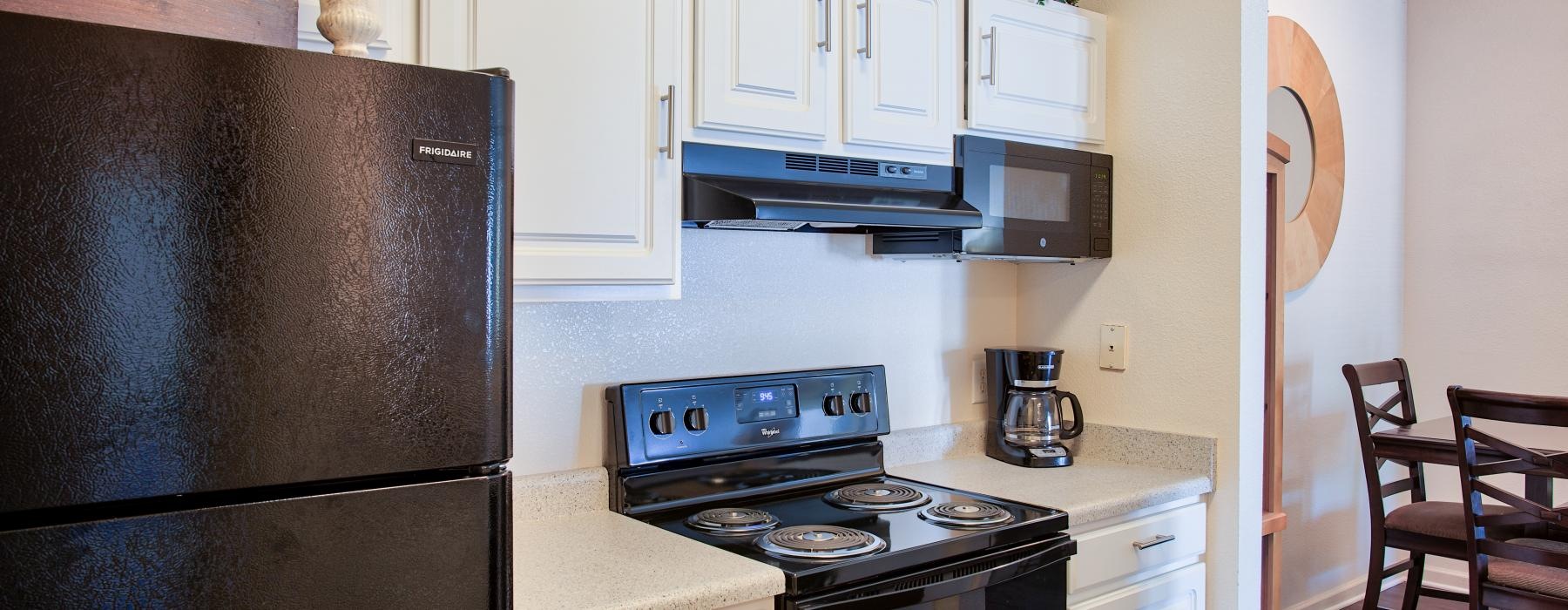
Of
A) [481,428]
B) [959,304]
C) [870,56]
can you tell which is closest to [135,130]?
[481,428]

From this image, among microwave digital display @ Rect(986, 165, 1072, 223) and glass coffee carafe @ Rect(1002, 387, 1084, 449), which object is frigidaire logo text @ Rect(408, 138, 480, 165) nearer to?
microwave digital display @ Rect(986, 165, 1072, 223)

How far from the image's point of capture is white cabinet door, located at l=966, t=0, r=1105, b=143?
225 cm

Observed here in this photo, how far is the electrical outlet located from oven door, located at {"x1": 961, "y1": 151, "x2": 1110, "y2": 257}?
1.32 feet

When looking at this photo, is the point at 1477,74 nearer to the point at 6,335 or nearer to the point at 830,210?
the point at 830,210

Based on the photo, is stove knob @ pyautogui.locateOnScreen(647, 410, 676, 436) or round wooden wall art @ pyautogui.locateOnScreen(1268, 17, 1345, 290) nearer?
stove knob @ pyautogui.locateOnScreen(647, 410, 676, 436)

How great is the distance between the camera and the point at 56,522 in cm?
89

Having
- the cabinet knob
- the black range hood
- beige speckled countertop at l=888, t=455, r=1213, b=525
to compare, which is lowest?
beige speckled countertop at l=888, t=455, r=1213, b=525

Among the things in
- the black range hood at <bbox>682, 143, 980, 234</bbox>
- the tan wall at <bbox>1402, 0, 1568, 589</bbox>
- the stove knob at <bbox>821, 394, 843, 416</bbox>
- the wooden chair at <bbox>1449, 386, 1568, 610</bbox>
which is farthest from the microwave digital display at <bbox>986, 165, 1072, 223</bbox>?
the tan wall at <bbox>1402, 0, 1568, 589</bbox>

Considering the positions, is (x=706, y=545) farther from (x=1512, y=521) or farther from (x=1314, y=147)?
(x=1314, y=147)

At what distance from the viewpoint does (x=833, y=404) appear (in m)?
2.28

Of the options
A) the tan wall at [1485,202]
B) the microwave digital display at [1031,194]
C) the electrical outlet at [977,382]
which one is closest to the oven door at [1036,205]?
the microwave digital display at [1031,194]

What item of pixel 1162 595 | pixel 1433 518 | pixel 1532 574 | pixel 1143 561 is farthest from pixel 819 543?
pixel 1433 518

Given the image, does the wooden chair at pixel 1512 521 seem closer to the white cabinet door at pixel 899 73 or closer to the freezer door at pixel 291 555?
the white cabinet door at pixel 899 73

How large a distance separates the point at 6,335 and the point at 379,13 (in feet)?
2.45
